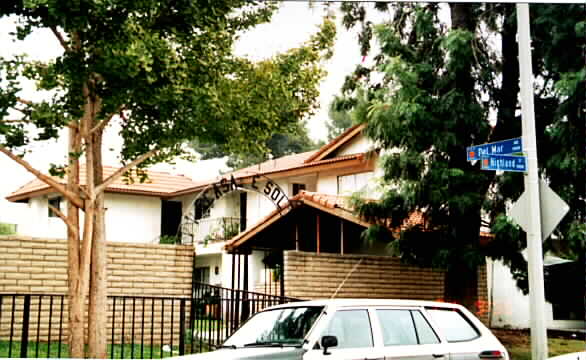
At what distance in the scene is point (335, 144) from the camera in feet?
52.0

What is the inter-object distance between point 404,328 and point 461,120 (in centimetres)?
628

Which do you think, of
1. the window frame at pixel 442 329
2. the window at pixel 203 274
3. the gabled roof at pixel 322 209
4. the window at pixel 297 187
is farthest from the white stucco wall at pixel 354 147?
the window frame at pixel 442 329

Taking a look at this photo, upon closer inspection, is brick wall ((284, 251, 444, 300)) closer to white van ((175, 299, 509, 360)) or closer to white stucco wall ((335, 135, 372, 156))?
white stucco wall ((335, 135, 372, 156))

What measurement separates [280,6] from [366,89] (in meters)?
2.41

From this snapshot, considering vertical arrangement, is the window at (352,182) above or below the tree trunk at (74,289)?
above

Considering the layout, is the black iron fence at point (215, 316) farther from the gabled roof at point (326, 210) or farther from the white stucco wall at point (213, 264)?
the white stucco wall at point (213, 264)

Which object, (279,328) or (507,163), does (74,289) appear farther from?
(507,163)

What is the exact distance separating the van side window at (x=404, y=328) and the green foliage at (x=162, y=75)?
4627 mm

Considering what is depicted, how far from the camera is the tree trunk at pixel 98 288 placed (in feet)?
36.1

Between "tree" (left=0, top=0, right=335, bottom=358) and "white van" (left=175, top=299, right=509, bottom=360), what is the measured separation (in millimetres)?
3925

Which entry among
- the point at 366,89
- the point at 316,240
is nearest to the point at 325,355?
the point at 366,89

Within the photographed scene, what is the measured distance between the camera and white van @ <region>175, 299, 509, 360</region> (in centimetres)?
724

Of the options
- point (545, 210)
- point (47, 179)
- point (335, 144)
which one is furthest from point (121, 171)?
point (545, 210)

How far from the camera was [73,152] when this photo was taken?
35.7 ft
